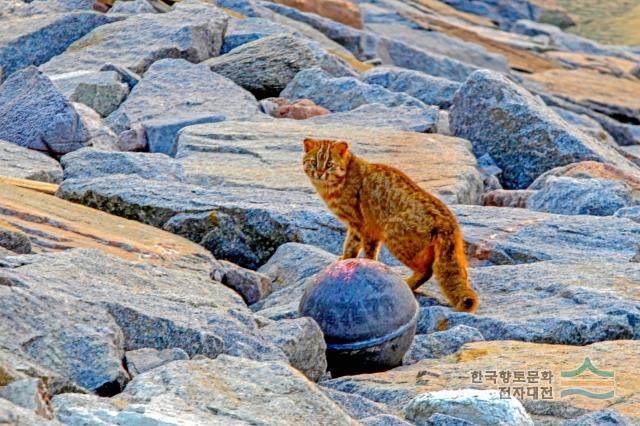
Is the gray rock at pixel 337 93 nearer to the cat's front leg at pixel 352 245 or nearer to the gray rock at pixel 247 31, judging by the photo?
the gray rock at pixel 247 31

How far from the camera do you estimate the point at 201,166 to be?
35.4 ft

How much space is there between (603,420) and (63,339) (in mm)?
2136

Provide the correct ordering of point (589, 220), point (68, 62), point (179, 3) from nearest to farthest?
point (589, 220) → point (68, 62) → point (179, 3)

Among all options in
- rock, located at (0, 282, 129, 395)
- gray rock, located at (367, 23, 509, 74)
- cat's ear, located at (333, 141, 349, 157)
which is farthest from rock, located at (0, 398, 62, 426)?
gray rock, located at (367, 23, 509, 74)

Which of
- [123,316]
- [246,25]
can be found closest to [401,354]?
[123,316]

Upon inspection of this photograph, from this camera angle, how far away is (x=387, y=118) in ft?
43.4

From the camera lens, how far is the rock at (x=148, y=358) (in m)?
5.38

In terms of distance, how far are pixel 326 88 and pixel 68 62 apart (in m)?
2.89

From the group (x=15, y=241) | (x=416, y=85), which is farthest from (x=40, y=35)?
(x=15, y=241)

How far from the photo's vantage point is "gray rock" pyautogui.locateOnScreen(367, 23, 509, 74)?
2450cm

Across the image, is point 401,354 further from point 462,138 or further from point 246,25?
point 246,25

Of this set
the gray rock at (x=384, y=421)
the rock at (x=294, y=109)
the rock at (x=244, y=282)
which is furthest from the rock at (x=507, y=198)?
the gray rock at (x=384, y=421)

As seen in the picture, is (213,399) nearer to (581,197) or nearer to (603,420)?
(603,420)

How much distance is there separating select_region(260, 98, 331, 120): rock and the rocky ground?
0.09 ft
